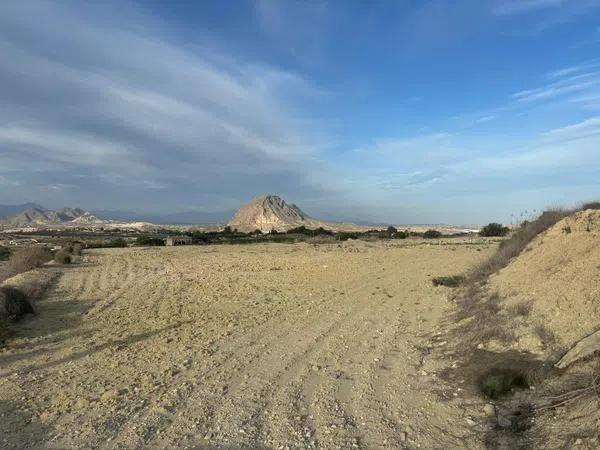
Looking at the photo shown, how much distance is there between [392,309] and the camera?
42.3 ft

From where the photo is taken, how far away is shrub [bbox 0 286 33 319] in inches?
471

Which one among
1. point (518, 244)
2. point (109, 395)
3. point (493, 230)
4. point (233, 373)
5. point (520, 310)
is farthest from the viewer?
point (493, 230)

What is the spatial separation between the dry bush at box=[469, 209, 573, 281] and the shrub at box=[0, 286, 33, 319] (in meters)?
13.0

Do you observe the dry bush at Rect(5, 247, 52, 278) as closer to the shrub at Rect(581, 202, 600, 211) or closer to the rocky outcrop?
the shrub at Rect(581, 202, 600, 211)

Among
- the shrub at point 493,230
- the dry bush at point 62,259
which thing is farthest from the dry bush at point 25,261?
the shrub at point 493,230

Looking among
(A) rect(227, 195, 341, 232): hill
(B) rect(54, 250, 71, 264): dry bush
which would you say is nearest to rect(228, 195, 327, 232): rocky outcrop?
(A) rect(227, 195, 341, 232): hill

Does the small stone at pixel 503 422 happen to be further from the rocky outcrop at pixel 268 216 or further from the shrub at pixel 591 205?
the rocky outcrop at pixel 268 216

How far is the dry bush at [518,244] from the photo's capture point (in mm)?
15254

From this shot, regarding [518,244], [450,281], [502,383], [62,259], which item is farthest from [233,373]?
[62,259]

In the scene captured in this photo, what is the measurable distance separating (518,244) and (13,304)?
50.5 ft

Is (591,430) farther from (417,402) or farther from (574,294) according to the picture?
(574,294)

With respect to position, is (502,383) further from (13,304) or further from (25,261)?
(25,261)

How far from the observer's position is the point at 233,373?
7.67 metres

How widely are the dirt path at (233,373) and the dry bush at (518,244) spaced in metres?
1.54
